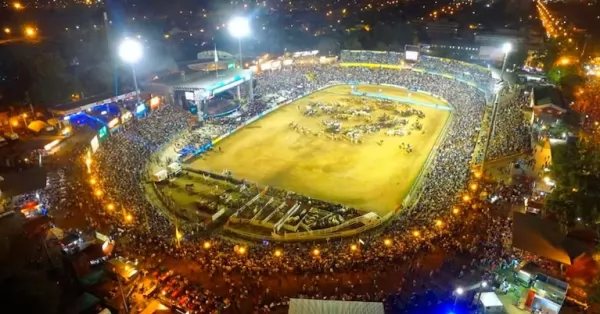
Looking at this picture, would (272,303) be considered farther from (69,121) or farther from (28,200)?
(69,121)

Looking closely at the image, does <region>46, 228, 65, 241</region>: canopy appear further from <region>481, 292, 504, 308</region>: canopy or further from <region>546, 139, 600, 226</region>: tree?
<region>546, 139, 600, 226</region>: tree

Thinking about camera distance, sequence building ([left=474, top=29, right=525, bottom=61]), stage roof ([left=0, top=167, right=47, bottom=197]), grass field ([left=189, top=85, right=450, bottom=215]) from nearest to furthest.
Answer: stage roof ([left=0, top=167, right=47, bottom=197]), grass field ([left=189, top=85, right=450, bottom=215]), building ([left=474, top=29, right=525, bottom=61])

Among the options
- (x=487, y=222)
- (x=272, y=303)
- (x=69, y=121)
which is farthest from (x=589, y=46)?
(x=69, y=121)

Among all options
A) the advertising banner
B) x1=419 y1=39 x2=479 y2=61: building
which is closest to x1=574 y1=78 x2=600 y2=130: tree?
x1=419 y1=39 x2=479 y2=61: building

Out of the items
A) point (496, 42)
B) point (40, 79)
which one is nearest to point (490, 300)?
point (40, 79)

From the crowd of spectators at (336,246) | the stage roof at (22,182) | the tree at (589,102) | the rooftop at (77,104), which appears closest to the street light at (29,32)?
the rooftop at (77,104)

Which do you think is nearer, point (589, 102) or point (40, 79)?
point (589, 102)

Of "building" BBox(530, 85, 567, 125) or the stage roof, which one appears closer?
the stage roof

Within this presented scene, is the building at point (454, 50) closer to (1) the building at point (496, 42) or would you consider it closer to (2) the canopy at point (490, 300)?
(1) the building at point (496, 42)

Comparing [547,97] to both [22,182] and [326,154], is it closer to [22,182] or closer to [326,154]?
[326,154]
